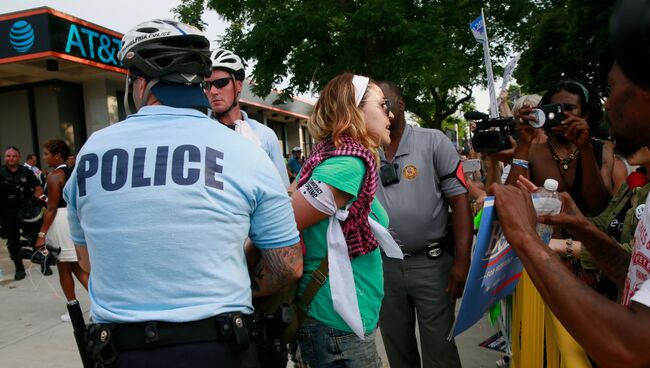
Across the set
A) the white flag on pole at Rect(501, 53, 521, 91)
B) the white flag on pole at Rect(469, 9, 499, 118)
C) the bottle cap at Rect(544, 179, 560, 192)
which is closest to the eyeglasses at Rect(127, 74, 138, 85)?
the bottle cap at Rect(544, 179, 560, 192)

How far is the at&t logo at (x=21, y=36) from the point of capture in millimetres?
10664

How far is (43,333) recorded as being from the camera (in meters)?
4.73

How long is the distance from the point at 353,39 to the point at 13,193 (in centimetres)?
868

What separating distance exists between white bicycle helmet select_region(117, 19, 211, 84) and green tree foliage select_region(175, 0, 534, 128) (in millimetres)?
10567

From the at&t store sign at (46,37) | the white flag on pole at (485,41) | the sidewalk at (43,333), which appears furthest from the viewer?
the at&t store sign at (46,37)

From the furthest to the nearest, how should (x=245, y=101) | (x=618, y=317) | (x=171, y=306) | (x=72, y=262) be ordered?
1. (x=245, y=101)
2. (x=72, y=262)
3. (x=171, y=306)
4. (x=618, y=317)

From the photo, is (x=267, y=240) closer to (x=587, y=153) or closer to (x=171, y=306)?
(x=171, y=306)

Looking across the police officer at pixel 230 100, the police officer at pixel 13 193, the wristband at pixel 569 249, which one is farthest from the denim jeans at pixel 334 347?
the police officer at pixel 13 193

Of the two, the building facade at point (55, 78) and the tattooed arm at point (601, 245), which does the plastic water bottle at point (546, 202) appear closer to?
the tattooed arm at point (601, 245)

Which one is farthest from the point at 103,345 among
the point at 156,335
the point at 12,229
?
the point at 12,229

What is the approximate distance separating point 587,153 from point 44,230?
17.8ft

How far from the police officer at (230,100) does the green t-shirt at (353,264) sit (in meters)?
0.94

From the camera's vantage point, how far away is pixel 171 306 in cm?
135

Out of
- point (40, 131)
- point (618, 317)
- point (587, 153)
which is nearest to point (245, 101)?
point (40, 131)
